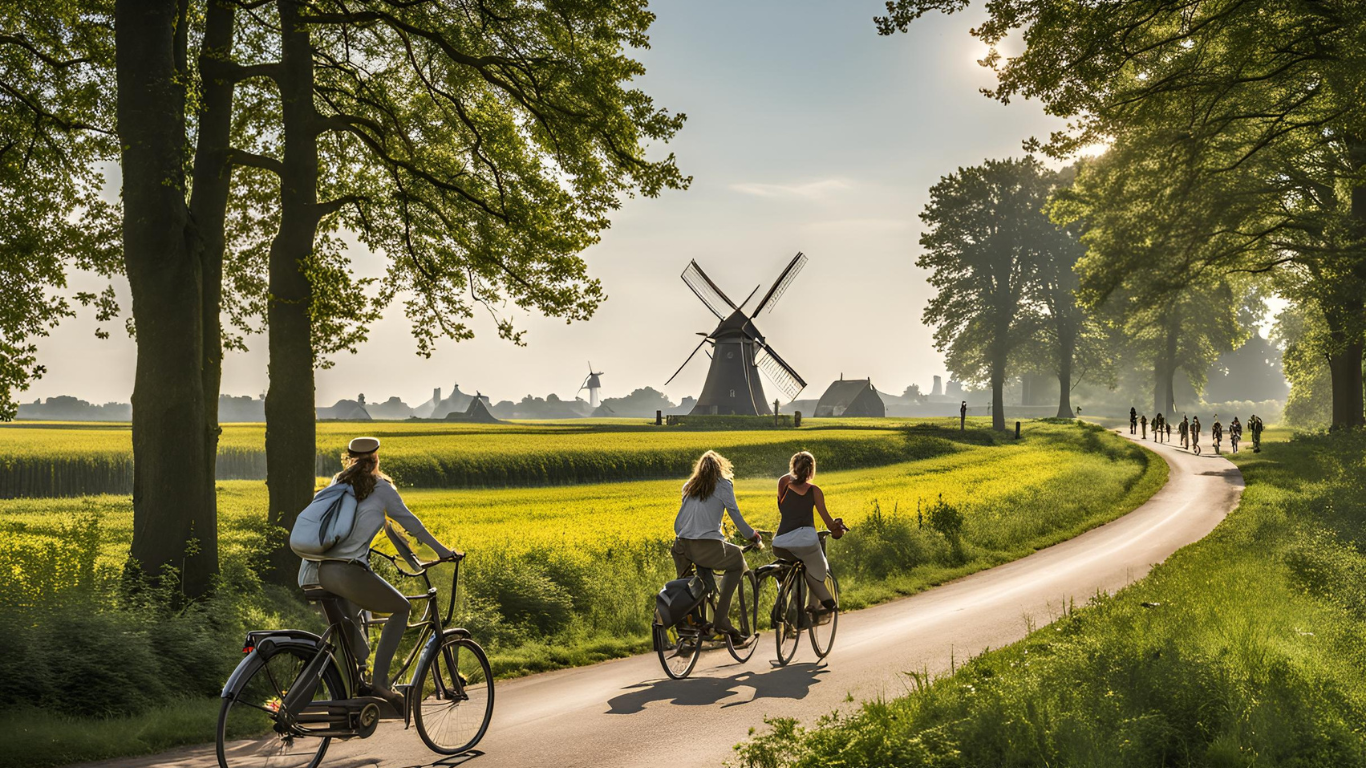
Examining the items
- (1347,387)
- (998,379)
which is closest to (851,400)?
(998,379)

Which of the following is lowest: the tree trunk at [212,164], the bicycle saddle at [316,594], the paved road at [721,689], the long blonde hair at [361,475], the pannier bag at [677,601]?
the paved road at [721,689]

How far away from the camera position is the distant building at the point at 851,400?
10894cm

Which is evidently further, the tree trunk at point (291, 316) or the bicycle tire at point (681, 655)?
the tree trunk at point (291, 316)

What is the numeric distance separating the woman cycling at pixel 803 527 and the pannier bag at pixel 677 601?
50.5 inches

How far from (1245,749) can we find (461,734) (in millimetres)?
6032

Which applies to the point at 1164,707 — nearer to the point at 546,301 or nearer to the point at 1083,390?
the point at 546,301

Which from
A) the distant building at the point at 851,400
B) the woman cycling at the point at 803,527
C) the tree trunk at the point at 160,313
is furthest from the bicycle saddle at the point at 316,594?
the distant building at the point at 851,400

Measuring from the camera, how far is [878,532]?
1909cm

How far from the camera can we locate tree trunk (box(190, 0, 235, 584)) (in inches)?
511

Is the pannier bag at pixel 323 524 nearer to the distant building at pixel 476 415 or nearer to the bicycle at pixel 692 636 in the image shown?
the bicycle at pixel 692 636

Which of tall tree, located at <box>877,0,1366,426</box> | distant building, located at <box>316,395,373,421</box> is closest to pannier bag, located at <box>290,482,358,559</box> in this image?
tall tree, located at <box>877,0,1366,426</box>

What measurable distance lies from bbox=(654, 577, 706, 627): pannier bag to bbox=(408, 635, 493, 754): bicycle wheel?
2473mm

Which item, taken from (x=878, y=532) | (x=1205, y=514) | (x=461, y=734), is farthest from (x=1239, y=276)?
(x=461, y=734)

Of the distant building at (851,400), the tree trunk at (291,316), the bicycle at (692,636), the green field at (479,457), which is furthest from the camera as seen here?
the distant building at (851,400)
